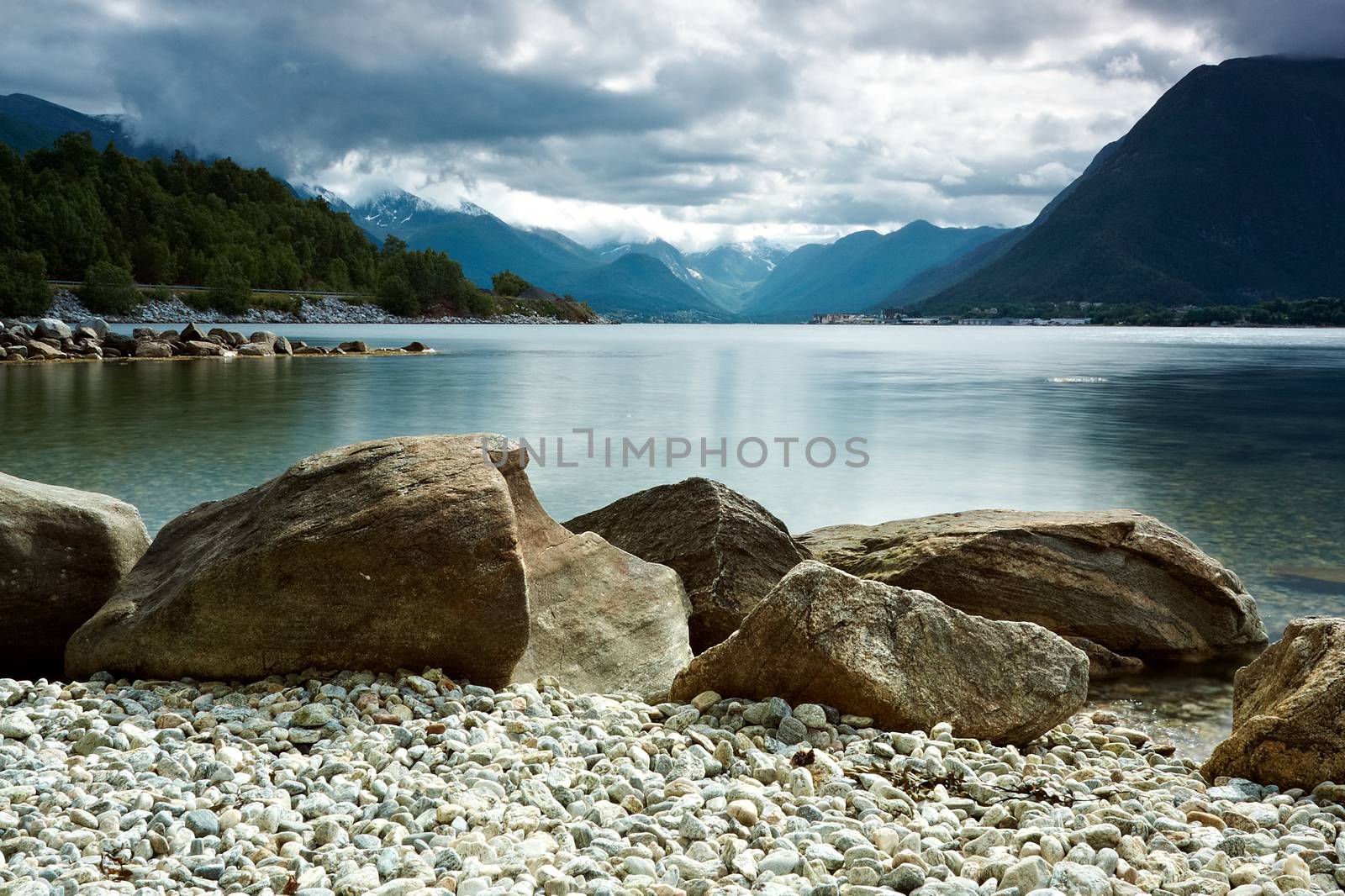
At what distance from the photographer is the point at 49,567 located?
27.1 ft

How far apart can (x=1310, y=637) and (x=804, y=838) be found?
426 cm

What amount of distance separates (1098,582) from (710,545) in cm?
414

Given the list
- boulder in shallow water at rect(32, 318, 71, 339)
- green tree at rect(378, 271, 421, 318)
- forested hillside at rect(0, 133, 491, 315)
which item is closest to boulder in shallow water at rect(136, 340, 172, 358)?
boulder in shallow water at rect(32, 318, 71, 339)

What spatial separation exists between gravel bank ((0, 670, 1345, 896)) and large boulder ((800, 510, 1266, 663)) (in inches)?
118

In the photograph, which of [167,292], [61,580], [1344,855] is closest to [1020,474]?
[1344,855]

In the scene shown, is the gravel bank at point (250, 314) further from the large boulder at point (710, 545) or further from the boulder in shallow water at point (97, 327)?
the large boulder at point (710, 545)

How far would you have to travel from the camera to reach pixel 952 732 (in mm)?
6785

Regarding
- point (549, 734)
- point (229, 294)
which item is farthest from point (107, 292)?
point (549, 734)

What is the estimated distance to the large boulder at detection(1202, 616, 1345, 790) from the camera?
19.7 feet

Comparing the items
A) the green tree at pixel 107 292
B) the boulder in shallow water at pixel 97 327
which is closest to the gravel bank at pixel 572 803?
the boulder in shallow water at pixel 97 327

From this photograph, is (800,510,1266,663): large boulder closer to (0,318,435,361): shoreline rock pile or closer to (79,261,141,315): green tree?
(0,318,435,361): shoreline rock pile

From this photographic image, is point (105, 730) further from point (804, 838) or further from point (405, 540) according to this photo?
point (804, 838)

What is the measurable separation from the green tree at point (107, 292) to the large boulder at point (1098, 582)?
444 feet

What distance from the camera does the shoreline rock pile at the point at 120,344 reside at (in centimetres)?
5231
